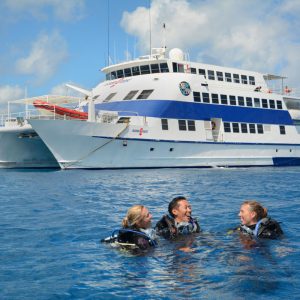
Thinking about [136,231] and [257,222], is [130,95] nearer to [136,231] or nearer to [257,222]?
[257,222]

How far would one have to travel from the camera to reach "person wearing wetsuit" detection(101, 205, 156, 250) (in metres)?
6.35

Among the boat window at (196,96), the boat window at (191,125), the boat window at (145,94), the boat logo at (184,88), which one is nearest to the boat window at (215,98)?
the boat window at (196,96)

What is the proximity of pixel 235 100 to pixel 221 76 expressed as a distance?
200cm

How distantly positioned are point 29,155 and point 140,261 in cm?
2320

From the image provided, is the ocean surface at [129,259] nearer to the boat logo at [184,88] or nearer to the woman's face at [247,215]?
the woman's face at [247,215]

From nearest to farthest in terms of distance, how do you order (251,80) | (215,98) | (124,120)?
(124,120)
(215,98)
(251,80)

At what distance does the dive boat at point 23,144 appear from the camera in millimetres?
25500

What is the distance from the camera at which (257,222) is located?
7.16 m

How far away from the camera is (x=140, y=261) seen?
6.07 m

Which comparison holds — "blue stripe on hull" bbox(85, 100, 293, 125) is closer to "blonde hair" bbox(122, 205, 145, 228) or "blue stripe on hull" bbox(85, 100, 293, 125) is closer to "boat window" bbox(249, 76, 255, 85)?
"boat window" bbox(249, 76, 255, 85)

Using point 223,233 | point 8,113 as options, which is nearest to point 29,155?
point 8,113

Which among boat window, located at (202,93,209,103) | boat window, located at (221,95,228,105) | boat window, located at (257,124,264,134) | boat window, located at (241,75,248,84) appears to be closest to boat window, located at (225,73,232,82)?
boat window, located at (241,75,248,84)

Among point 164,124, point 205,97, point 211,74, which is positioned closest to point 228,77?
point 211,74

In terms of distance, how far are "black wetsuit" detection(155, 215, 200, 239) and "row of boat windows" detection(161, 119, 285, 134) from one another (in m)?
17.4
